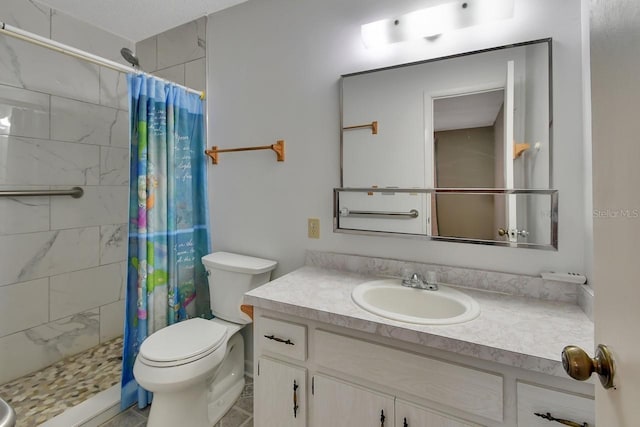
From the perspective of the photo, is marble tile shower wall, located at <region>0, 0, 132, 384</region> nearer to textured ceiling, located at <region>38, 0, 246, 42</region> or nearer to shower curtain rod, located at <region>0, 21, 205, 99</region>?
textured ceiling, located at <region>38, 0, 246, 42</region>

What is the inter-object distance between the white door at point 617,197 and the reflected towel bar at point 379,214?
915mm

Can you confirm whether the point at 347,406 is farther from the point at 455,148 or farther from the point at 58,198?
the point at 58,198

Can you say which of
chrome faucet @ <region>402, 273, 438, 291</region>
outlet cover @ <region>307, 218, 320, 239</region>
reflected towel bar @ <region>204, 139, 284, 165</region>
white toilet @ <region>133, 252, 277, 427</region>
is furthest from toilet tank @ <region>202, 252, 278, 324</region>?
chrome faucet @ <region>402, 273, 438, 291</region>

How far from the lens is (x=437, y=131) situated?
4.46 feet

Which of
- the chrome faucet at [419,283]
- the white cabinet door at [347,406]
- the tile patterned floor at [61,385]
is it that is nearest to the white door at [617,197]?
the white cabinet door at [347,406]

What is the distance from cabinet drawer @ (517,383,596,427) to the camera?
2.48 ft

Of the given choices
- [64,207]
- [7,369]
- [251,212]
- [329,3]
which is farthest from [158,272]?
[329,3]

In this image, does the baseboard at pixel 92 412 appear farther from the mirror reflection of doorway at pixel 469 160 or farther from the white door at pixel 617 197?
the white door at pixel 617 197

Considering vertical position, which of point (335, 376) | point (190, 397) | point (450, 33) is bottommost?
point (190, 397)

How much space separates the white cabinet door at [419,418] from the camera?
89cm

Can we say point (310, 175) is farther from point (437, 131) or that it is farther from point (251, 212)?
point (437, 131)

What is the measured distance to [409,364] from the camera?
0.94 meters

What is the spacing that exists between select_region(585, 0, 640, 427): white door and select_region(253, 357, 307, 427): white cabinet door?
0.91m

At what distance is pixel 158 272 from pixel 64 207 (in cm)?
95
